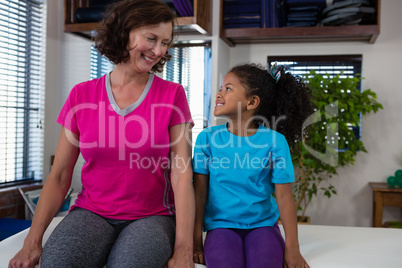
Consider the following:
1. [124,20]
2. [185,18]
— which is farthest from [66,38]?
[124,20]

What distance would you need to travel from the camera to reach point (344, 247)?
4.95 feet

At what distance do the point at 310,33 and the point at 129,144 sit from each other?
2.15 m

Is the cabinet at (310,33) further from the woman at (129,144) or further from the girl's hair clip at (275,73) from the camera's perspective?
the woman at (129,144)

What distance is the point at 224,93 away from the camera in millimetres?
1729

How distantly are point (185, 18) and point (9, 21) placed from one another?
44.6 inches

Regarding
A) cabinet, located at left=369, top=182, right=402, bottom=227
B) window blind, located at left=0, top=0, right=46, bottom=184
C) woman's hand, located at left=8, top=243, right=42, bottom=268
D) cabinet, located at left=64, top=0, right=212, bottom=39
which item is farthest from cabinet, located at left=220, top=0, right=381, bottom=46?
woman's hand, located at left=8, top=243, right=42, bottom=268

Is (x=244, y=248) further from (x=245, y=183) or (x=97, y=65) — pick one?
(x=97, y=65)

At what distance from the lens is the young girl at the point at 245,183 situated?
1351mm

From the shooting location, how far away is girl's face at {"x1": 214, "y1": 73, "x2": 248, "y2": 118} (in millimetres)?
1689

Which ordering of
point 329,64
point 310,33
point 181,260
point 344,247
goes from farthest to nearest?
point 329,64 → point 310,33 → point 344,247 → point 181,260

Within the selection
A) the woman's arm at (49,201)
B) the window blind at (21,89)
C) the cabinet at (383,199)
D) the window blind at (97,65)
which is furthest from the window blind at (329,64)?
the woman's arm at (49,201)

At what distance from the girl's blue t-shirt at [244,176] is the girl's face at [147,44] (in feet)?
1.23

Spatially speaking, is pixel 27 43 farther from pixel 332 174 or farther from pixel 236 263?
pixel 332 174

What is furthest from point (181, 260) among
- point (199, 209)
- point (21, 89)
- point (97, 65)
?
point (97, 65)
